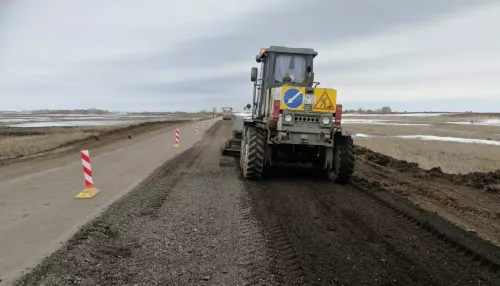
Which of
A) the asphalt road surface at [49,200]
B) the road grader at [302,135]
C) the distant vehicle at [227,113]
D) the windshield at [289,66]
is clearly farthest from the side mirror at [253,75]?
the distant vehicle at [227,113]

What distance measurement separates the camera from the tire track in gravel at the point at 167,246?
4316 mm

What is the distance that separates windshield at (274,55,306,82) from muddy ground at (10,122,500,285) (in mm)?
3500

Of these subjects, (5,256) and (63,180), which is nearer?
(5,256)

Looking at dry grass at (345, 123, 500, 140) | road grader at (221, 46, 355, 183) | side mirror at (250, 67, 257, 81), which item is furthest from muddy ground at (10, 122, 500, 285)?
dry grass at (345, 123, 500, 140)

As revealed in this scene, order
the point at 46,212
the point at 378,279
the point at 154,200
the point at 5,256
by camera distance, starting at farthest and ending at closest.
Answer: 1. the point at 154,200
2. the point at 46,212
3. the point at 5,256
4. the point at 378,279

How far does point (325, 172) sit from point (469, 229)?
5.11m

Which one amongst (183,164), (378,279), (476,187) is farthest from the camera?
(183,164)

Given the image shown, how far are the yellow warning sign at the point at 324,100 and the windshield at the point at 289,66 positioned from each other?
1.60 meters

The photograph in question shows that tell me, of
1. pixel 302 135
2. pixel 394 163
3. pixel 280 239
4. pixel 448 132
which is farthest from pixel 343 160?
pixel 448 132

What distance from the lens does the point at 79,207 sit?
748cm

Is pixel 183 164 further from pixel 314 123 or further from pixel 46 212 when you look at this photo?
pixel 46 212

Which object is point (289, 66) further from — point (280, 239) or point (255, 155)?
point (280, 239)

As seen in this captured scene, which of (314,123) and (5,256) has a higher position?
(314,123)

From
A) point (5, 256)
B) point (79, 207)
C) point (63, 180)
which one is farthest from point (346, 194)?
point (63, 180)
